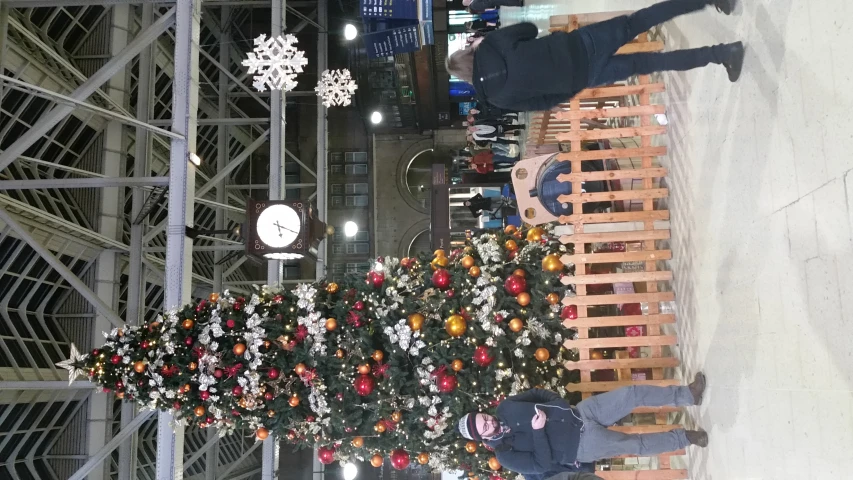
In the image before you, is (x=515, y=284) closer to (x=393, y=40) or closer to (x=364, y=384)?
(x=364, y=384)

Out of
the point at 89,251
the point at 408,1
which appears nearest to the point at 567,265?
the point at 408,1

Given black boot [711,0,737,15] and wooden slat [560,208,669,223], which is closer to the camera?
black boot [711,0,737,15]

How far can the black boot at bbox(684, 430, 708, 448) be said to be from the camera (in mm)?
3900

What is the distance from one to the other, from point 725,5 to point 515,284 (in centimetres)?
232

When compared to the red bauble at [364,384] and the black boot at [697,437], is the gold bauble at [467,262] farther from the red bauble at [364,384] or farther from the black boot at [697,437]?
the black boot at [697,437]

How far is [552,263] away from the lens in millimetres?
4566

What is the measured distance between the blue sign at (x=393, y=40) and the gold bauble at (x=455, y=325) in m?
5.78

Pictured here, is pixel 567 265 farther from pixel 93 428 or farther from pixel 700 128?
pixel 93 428

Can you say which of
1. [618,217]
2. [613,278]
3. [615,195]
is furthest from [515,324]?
[615,195]

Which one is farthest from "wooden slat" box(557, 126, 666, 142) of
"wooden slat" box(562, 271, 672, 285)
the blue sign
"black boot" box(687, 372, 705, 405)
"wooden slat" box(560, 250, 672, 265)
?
the blue sign

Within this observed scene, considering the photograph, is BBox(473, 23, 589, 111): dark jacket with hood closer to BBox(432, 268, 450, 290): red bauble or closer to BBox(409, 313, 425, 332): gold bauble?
BBox(432, 268, 450, 290): red bauble

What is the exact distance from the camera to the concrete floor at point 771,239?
2.40 m

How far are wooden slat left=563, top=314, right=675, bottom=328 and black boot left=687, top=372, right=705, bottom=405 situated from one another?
0.65 metres

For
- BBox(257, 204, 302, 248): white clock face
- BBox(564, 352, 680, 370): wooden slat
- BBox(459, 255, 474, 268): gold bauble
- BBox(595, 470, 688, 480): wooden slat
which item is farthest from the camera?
BBox(257, 204, 302, 248): white clock face
